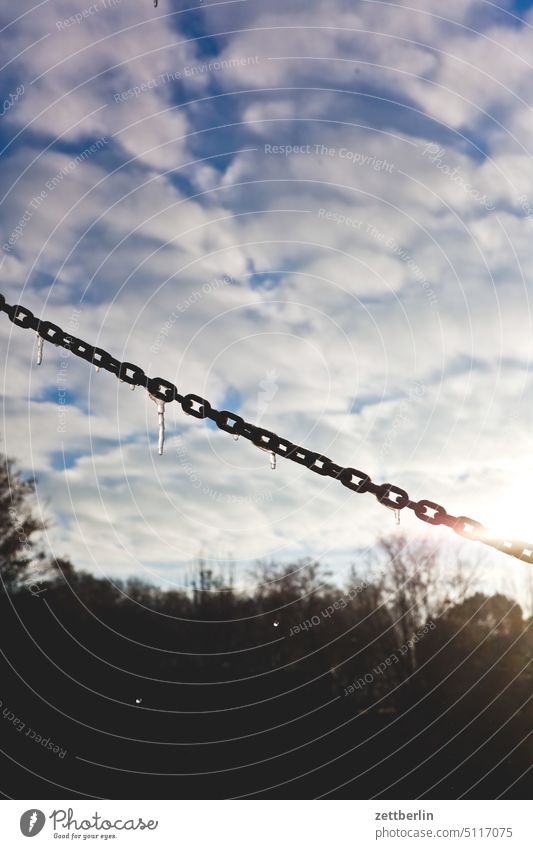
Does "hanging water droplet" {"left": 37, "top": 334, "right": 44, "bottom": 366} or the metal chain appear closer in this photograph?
the metal chain

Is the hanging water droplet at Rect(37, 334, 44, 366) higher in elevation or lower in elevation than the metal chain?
higher

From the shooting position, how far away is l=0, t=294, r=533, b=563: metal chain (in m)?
3.86

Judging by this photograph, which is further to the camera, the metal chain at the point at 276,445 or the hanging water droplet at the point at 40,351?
the hanging water droplet at the point at 40,351

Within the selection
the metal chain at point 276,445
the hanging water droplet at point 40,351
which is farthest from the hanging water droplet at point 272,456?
the hanging water droplet at point 40,351

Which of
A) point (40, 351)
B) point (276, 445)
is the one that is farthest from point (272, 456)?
point (40, 351)

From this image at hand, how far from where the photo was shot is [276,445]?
4.11 m

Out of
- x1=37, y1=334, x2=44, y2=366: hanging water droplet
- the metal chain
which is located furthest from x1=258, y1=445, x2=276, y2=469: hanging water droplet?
x1=37, y1=334, x2=44, y2=366: hanging water droplet

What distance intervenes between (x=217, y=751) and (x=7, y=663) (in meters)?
8.72

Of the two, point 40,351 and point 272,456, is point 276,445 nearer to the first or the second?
point 272,456

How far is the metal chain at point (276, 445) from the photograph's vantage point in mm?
3857

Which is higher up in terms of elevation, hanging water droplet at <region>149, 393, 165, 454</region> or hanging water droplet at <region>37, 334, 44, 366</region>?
hanging water droplet at <region>37, 334, 44, 366</region>

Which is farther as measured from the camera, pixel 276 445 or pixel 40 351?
pixel 40 351

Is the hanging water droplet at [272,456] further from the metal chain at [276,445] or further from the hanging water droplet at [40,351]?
the hanging water droplet at [40,351]

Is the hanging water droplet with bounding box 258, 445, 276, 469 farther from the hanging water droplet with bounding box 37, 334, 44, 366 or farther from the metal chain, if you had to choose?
the hanging water droplet with bounding box 37, 334, 44, 366
